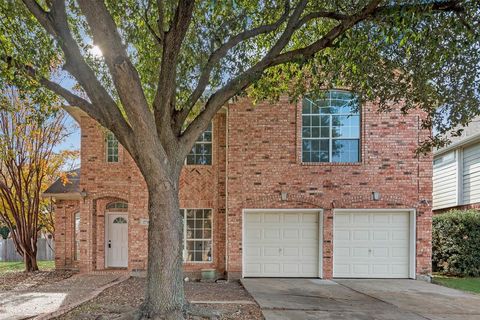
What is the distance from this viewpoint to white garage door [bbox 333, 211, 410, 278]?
1189cm

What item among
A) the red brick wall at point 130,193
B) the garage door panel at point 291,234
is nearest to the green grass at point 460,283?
the garage door panel at point 291,234

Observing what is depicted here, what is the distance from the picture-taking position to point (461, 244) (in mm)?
13055

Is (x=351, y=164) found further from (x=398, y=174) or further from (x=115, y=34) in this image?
(x=115, y=34)

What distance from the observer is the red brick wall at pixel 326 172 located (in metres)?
11.8

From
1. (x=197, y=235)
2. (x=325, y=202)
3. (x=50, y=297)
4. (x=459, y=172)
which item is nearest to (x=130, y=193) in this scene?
(x=197, y=235)

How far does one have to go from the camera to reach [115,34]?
19.7ft

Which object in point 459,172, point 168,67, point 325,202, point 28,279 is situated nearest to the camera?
point 168,67

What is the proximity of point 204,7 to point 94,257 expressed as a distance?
9378mm

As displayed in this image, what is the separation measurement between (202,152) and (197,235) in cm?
285

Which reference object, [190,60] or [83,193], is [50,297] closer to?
[83,193]

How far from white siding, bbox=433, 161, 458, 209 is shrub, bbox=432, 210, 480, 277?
3784 mm

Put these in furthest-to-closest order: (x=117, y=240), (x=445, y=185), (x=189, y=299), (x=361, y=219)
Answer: (x=445, y=185)
(x=117, y=240)
(x=361, y=219)
(x=189, y=299)

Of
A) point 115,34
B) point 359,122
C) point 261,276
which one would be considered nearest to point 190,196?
point 261,276

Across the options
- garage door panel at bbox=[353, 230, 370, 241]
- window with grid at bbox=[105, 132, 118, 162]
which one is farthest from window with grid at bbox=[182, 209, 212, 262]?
garage door panel at bbox=[353, 230, 370, 241]
